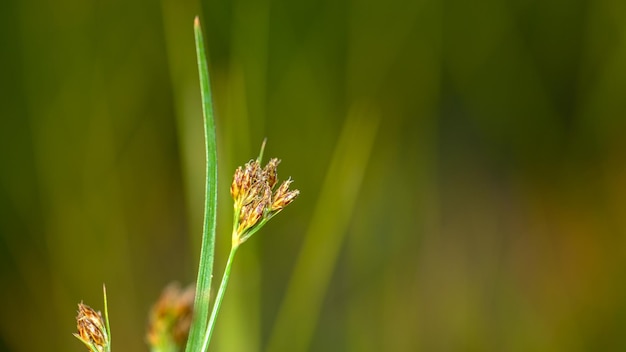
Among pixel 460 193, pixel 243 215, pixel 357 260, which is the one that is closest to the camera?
pixel 243 215

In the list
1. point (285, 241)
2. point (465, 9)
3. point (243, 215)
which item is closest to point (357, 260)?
point (285, 241)

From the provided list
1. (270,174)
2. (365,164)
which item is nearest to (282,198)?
(270,174)

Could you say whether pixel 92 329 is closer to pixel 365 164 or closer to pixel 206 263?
pixel 206 263

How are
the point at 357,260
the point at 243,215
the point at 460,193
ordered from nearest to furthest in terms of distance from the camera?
the point at 243,215, the point at 357,260, the point at 460,193

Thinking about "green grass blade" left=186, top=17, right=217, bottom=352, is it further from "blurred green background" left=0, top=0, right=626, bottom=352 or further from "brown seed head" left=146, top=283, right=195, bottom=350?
"blurred green background" left=0, top=0, right=626, bottom=352

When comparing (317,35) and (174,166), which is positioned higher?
(317,35)

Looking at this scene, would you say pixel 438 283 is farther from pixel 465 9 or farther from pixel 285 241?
pixel 465 9

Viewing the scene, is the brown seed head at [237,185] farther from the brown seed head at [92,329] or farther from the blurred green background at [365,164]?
the blurred green background at [365,164]

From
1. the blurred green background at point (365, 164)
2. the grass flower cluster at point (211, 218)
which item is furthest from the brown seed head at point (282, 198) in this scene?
the blurred green background at point (365, 164)
